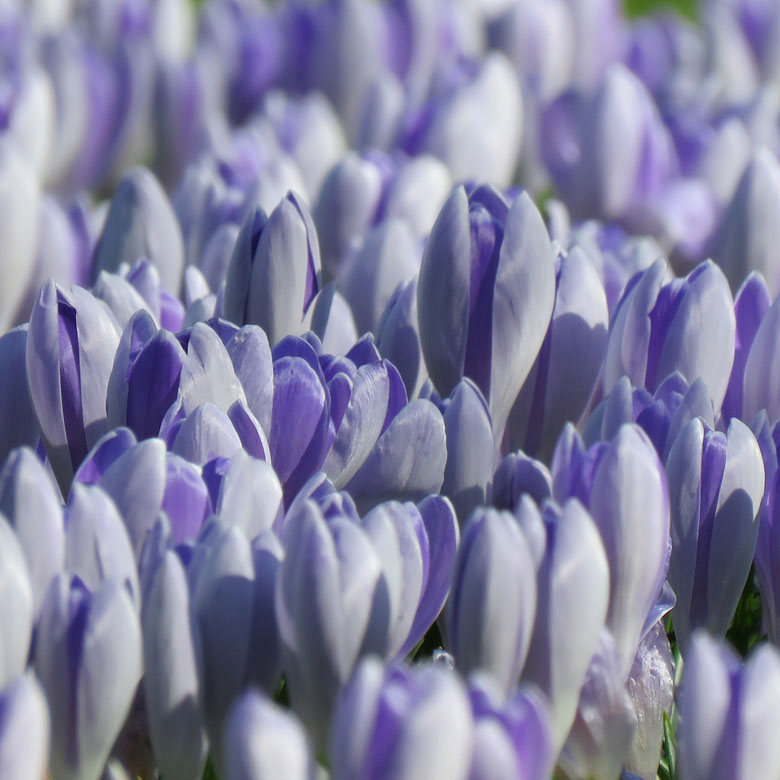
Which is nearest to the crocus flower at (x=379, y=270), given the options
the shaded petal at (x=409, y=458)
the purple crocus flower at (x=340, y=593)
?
the shaded petal at (x=409, y=458)

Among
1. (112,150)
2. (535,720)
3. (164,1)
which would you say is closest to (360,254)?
(535,720)

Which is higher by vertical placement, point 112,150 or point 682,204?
point 682,204

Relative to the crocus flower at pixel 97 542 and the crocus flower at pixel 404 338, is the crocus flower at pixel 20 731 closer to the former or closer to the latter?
the crocus flower at pixel 97 542

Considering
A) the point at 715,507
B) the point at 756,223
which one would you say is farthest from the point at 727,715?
the point at 756,223

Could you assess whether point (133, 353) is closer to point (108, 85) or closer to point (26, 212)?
point (26, 212)

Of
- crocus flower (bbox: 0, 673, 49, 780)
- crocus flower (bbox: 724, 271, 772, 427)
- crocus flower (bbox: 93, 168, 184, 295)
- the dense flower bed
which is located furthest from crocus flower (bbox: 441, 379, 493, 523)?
crocus flower (bbox: 93, 168, 184, 295)

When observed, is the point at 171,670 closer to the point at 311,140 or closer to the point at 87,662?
the point at 87,662

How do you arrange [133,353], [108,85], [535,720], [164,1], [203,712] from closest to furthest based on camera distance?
[535,720] → [203,712] → [133,353] → [108,85] → [164,1]
